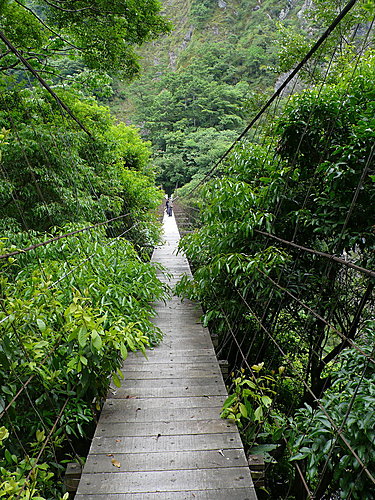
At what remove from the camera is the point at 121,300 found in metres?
1.61

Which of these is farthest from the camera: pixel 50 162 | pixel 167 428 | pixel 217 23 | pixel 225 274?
pixel 217 23

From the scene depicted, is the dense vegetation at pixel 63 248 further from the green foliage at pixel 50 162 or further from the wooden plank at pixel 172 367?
the wooden plank at pixel 172 367

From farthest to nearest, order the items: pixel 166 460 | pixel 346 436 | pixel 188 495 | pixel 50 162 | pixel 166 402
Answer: pixel 50 162 < pixel 166 402 < pixel 166 460 < pixel 188 495 < pixel 346 436

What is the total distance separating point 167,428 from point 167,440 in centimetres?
7

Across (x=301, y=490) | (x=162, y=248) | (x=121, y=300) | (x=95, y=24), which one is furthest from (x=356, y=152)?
(x=162, y=248)

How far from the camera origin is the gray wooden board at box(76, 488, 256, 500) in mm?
1019

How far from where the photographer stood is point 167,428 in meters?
1.32

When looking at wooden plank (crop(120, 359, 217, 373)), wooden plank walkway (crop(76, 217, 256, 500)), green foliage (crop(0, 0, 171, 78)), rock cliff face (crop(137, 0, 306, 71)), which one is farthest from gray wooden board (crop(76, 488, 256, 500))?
rock cliff face (crop(137, 0, 306, 71))

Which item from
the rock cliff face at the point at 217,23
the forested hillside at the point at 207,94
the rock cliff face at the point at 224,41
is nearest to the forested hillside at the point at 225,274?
the forested hillside at the point at 207,94

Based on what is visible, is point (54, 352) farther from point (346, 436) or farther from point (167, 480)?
point (346, 436)

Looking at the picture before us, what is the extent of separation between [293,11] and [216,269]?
29.5 metres

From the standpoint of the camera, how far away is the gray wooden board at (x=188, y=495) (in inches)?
40.1

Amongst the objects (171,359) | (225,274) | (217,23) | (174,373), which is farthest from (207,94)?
(174,373)

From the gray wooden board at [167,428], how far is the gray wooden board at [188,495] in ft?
0.84
